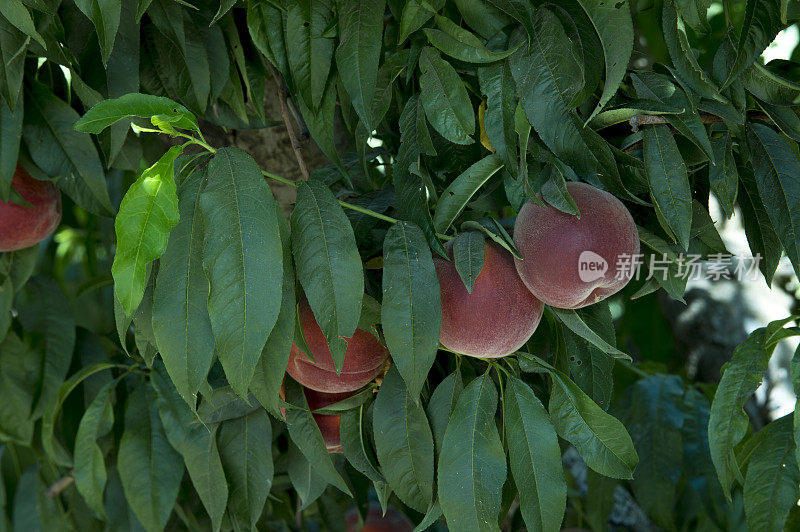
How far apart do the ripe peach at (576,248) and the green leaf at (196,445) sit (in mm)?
457

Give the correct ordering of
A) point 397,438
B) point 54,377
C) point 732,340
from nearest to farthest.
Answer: point 397,438
point 54,377
point 732,340

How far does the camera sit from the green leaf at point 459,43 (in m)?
0.86

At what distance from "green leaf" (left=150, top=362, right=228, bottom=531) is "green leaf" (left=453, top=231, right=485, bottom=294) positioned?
0.40m

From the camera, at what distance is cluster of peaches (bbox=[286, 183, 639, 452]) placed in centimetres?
86

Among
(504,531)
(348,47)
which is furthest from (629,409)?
(348,47)

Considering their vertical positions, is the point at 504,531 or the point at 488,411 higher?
the point at 488,411

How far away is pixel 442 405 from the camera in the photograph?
93 cm

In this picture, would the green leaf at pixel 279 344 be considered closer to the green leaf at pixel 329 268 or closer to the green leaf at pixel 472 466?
the green leaf at pixel 329 268

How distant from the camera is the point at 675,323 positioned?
2.11 m

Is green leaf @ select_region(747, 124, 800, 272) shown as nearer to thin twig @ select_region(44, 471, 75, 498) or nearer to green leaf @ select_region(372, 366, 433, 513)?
green leaf @ select_region(372, 366, 433, 513)

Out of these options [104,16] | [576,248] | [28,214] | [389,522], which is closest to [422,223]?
[576,248]

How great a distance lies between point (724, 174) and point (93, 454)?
96cm

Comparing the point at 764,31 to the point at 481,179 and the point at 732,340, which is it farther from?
the point at 732,340

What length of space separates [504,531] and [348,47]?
0.88 metres
